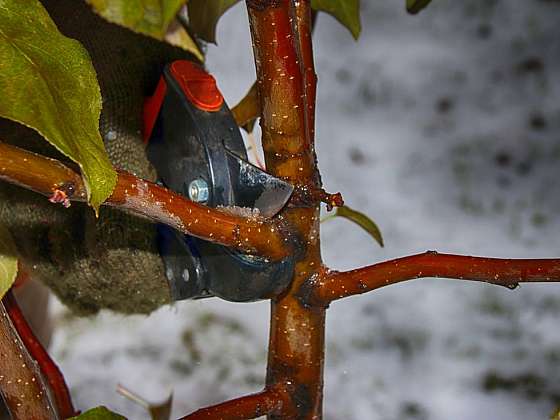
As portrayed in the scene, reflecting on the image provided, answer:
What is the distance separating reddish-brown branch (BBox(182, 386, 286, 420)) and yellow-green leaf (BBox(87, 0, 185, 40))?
0.17 m

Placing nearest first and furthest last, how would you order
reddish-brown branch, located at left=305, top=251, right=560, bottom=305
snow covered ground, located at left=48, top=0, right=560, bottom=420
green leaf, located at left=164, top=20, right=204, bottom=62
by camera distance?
reddish-brown branch, located at left=305, top=251, right=560, bottom=305
green leaf, located at left=164, top=20, right=204, bottom=62
snow covered ground, located at left=48, top=0, right=560, bottom=420

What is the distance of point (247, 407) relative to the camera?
39cm

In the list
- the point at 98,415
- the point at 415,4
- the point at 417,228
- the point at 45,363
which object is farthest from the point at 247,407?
the point at 417,228

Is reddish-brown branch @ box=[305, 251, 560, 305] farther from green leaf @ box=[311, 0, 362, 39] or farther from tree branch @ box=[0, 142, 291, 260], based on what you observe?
green leaf @ box=[311, 0, 362, 39]

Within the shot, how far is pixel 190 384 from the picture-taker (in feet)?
3.43

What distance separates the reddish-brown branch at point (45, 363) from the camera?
1.63 ft

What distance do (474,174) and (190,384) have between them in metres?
0.51

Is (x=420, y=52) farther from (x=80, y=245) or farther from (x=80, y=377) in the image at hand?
(x=80, y=245)

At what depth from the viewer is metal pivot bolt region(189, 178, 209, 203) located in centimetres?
40

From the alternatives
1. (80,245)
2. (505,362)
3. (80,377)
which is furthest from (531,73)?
(80,245)

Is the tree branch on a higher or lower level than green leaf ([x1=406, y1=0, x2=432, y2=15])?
lower

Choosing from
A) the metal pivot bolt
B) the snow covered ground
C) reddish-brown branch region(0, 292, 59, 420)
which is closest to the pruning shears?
the metal pivot bolt

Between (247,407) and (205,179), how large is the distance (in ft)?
0.37

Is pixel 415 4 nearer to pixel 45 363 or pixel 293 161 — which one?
pixel 293 161
